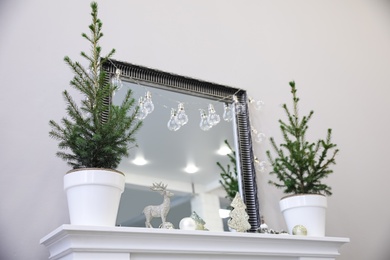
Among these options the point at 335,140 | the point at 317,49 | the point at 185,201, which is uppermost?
the point at 317,49

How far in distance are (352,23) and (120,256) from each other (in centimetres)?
180

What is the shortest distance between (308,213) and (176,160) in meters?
0.45

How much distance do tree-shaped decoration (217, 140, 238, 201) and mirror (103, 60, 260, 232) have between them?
13mm

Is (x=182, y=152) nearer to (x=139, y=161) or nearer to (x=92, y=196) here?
(x=139, y=161)

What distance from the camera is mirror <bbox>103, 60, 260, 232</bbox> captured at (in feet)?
4.31

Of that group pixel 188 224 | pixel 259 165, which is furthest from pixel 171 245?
pixel 259 165

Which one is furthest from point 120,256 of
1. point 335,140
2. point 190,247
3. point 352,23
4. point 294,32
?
point 352,23

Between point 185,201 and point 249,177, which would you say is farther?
Answer: point 249,177

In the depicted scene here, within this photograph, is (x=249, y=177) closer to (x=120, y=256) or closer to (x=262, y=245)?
(x=262, y=245)

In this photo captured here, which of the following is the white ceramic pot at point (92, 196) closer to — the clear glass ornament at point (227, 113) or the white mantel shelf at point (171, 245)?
the white mantel shelf at point (171, 245)

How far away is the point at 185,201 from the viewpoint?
4.45 ft

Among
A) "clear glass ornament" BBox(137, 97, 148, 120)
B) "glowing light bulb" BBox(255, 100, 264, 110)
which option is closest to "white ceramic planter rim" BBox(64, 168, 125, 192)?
"clear glass ornament" BBox(137, 97, 148, 120)

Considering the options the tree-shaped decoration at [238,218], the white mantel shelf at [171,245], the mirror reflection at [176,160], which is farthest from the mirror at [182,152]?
the white mantel shelf at [171,245]

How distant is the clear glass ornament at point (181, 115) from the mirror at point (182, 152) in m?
0.02
